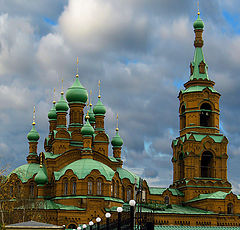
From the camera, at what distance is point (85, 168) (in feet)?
209

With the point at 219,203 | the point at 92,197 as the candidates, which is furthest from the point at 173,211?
the point at 92,197

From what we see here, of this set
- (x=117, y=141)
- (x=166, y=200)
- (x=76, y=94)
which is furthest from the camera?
(x=117, y=141)

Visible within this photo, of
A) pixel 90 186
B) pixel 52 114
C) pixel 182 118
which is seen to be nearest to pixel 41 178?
pixel 90 186

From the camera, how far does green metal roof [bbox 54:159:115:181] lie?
63.3 m

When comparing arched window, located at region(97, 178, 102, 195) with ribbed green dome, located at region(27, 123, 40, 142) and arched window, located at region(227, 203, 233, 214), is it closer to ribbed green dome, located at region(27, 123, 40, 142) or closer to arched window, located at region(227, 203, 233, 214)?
Answer: ribbed green dome, located at region(27, 123, 40, 142)

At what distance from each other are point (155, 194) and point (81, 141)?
12109 mm

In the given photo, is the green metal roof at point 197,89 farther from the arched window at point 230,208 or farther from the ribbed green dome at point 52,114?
the ribbed green dome at point 52,114

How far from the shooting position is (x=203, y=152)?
7331cm

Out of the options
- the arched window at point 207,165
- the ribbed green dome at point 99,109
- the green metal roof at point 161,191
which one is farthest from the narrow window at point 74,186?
the arched window at point 207,165

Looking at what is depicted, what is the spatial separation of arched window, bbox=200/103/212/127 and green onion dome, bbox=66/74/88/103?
49.4ft

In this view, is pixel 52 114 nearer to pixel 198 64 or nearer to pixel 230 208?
pixel 198 64

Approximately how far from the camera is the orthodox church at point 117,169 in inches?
2499

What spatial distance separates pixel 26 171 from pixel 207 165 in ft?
76.1

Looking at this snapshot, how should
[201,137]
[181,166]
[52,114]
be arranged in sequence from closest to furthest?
[201,137] < [181,166] < [52,114]
